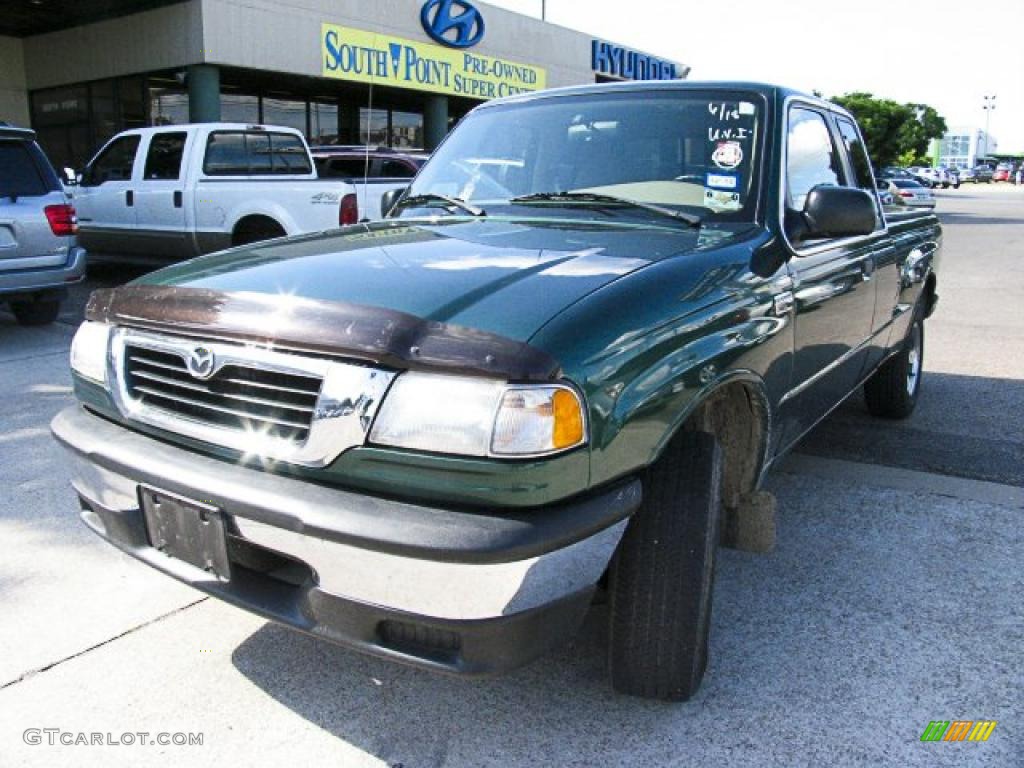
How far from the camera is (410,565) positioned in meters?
1.84

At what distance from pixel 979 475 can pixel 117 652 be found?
391cm

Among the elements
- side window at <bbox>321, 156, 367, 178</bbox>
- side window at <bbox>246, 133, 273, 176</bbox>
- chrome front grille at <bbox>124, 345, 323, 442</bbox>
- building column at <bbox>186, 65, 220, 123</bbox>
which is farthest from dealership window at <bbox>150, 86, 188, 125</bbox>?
chrome front grille at <bbox>124, 345, 323, 442</bbox>

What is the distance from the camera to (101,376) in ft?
8.29

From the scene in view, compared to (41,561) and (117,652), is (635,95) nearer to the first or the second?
(117,652)

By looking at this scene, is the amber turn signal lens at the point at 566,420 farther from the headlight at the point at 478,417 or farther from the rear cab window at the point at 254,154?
the rear cab window at the point at 254,154

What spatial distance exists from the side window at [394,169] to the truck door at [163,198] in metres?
3.04

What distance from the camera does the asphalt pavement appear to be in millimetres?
2305

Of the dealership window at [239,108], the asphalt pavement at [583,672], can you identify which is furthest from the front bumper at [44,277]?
the dealership window at [239,108]

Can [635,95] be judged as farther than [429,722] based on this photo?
Yes

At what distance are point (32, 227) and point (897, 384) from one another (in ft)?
21.5

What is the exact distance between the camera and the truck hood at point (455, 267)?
2047 millimetres

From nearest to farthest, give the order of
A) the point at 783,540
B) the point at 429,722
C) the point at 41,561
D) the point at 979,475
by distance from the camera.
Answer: the point at 429,722
the point at 41,561
the point at 783,540
the point at 979,475

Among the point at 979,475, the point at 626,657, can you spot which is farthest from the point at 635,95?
the point at 979,475

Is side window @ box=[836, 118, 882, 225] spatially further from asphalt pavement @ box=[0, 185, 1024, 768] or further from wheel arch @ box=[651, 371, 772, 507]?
wheel arch @ box=[651, 371, 772, 507]
